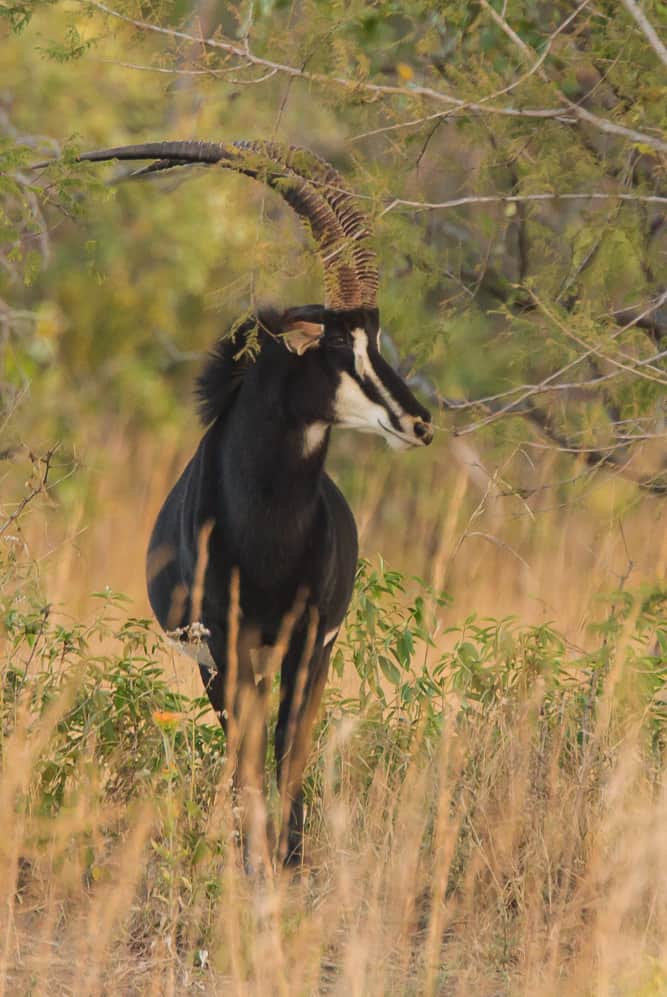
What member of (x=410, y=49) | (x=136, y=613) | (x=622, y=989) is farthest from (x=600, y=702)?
(x=136, y=613)

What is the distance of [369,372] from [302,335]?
0.79ft

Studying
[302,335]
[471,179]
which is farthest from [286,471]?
[471,179]

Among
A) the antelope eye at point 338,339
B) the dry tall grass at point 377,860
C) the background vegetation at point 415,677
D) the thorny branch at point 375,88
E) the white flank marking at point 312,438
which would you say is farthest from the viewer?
the white flank marking at point 312,438

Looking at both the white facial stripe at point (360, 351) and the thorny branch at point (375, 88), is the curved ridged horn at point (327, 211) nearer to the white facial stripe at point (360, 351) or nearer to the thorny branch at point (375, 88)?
the white facial stripe at point (360, 351)

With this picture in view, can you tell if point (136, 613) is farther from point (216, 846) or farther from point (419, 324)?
point (216, 846)

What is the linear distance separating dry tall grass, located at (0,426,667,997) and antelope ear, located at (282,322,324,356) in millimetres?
710

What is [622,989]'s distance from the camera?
10.0ft

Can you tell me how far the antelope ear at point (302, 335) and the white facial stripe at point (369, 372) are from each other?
11 cm

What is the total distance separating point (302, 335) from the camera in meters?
4.91

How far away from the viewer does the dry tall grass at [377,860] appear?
11.2ft

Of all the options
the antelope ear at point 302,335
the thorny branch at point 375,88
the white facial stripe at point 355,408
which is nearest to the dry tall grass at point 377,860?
the white facial stripe at point 355,408

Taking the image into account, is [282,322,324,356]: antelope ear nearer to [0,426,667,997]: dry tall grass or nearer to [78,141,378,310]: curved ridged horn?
[78,141,378,310]: curved ridged horn

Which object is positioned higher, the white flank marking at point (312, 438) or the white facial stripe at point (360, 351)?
the white facial stripe at point (360, 351)

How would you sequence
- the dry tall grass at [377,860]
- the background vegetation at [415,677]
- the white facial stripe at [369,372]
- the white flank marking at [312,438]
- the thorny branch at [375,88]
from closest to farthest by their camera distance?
the dry tall grass at [377,860], the background vegetation at [415,677], the thorny branch at [375,88], the white facial stripe at [369,372], the white flank marking at [312,438]
